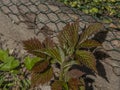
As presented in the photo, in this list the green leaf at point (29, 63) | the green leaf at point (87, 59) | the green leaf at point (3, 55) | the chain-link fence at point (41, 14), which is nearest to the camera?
the green leaf at point (87, 59)

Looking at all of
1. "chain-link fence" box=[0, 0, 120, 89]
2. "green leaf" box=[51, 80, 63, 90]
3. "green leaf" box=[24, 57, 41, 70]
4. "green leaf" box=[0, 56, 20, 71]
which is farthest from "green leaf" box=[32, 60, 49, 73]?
"chain-link fence" box=[0, 0, 120, 89]

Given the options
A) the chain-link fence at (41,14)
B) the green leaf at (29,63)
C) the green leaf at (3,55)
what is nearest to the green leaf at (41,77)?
the green leaf at (29,63)

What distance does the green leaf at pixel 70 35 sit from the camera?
156 cm

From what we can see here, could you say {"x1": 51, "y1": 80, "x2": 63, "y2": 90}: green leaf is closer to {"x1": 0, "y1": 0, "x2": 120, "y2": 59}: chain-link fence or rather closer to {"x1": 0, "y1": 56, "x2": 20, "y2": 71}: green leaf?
{"x1": 0, "y1": 56, "x2": 20, "y2": 71}: green leaf

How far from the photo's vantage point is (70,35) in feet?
5.20

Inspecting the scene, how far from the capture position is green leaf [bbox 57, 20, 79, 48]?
1.56 meters

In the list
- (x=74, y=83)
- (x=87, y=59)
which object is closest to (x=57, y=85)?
(x=74, y=83)

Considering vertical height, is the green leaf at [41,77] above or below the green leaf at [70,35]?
below

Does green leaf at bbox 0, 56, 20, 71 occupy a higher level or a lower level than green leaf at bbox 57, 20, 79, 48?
lower

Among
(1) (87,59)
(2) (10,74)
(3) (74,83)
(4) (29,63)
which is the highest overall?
(1) (87,59)

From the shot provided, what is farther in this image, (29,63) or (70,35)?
(29,63)

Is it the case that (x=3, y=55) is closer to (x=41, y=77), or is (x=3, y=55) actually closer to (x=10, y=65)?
(x=10, y=65)

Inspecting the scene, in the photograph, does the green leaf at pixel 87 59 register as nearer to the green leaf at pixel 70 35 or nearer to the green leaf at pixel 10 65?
the green leaf at pixel 70 35

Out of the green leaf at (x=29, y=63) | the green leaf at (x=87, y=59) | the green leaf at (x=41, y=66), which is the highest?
the green leaf at (x=87, y=59)
